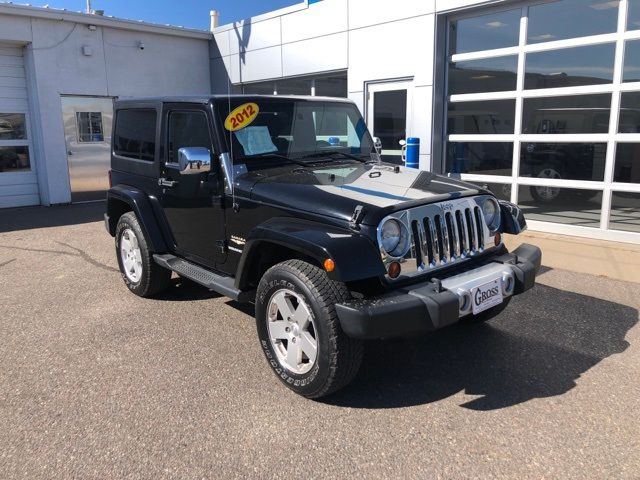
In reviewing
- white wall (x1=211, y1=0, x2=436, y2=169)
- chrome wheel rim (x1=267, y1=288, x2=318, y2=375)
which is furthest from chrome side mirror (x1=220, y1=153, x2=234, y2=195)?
white wall (x1=211, y1=0, x2=436, y2=169)

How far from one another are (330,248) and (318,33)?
8.58m

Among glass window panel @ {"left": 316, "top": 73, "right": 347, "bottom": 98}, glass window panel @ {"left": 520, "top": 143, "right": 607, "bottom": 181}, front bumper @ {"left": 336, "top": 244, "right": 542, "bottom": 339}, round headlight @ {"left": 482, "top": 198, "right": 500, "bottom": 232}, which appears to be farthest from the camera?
glass window panel @ {"left": 316, "top": 73, "right": 347, "bottom": 98}

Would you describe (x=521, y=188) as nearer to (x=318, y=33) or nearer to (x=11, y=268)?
(x=318, y=33)

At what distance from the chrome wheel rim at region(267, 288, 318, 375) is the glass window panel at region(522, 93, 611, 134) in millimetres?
5801

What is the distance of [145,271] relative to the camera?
4.95 meters

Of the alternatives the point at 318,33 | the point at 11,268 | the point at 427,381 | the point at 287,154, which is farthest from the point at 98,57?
the point at 427,381

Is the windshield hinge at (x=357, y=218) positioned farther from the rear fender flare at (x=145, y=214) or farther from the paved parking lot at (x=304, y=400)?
the rear fender flare at (x=145, y=214)

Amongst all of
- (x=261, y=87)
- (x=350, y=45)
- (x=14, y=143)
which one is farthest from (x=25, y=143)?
(x=350, y=45)

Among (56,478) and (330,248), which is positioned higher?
(330,248)

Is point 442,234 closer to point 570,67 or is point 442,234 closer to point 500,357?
point 500,357

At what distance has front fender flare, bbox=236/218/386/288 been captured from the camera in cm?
291

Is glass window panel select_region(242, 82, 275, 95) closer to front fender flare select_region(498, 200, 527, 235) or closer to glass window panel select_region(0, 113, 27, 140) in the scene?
glass window panel select_region(0, 113, 27, 140)

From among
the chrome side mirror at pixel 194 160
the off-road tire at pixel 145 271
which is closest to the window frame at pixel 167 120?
the chrome side mirror at pixel 194 160

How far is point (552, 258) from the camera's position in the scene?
645cm
